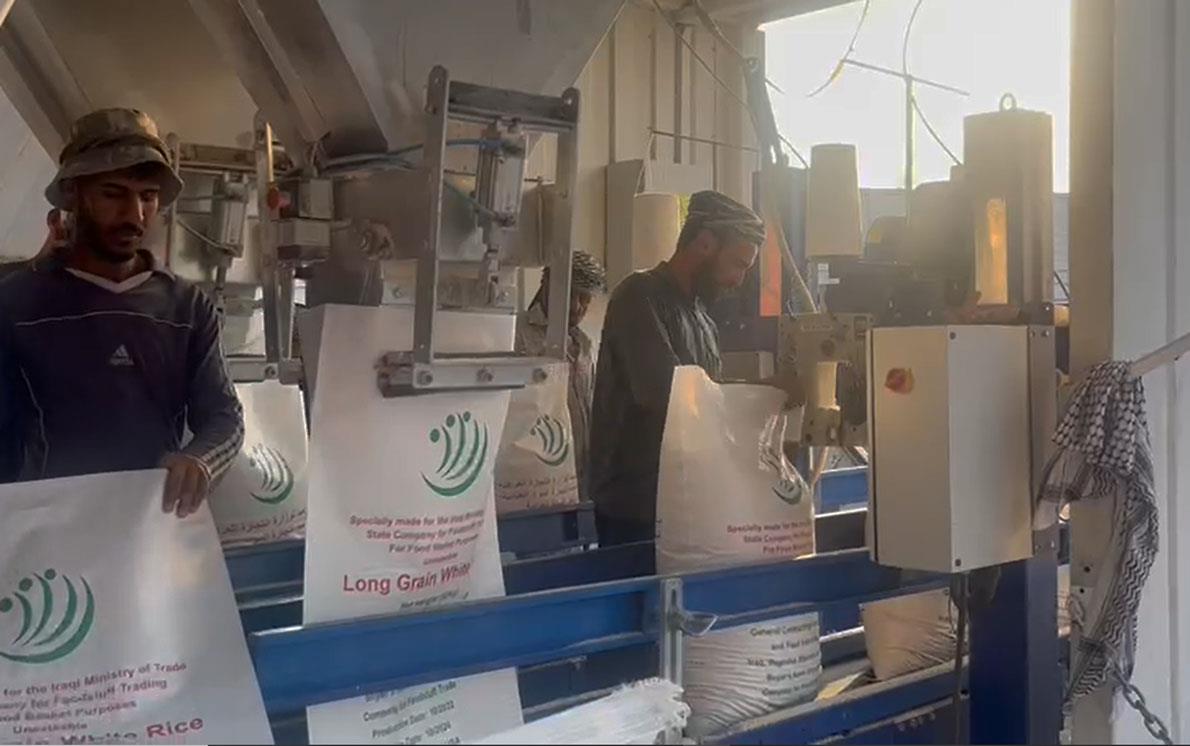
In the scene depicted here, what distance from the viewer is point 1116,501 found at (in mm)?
1539

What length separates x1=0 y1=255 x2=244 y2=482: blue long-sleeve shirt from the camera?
1.85 metres

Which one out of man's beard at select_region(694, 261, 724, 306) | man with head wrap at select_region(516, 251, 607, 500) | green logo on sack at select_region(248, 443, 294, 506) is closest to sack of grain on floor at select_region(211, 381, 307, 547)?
green logo on sack at select_region(248, 443, 294, 506)

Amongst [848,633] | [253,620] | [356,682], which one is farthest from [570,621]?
[848,633]

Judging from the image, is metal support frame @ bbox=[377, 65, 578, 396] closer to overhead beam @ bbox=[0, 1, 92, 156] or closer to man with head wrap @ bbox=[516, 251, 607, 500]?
overhead beam @ bbox=[0, 1, 92, 156]

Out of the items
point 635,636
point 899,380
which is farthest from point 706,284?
point 635,636

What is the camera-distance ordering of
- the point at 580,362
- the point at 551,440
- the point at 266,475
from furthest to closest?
the point at 580,362 → the point at 551,440 → the point at 266,475

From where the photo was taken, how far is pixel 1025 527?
1.70 meters

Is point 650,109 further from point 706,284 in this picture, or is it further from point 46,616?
point 46,616

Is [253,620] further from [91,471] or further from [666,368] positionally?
[666,368]

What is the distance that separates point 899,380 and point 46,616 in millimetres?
1203

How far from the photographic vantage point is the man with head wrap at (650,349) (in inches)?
96.3

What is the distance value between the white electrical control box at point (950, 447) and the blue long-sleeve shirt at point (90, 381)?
101 centimetres

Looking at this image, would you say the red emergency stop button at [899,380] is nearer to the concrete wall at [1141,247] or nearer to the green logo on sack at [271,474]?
the concrete wall at [1141,247]

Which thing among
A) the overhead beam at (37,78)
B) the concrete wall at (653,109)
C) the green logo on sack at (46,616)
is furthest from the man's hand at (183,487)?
the concrete wall at (653,109)
